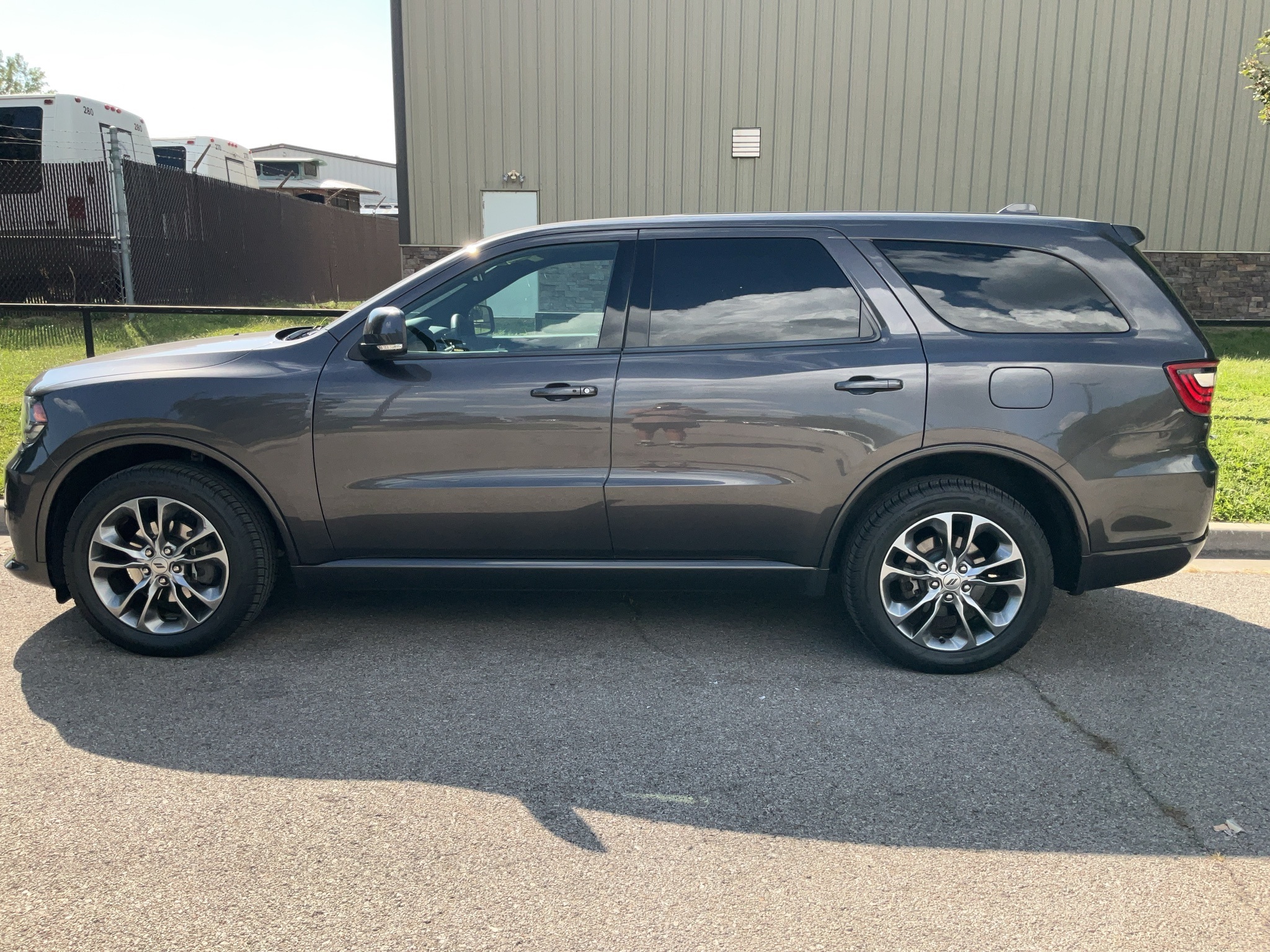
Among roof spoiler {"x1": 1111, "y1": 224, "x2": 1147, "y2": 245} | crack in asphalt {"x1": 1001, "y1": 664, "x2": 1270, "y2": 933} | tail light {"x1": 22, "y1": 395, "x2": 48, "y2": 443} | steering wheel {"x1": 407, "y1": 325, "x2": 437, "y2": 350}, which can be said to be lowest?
crack in asphalt {"x1": 1001, "y1": 664, "x2": 1270, "y2": 933}

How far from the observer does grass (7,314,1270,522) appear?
7.04 meters

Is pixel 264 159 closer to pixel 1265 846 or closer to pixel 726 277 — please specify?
pixel 726 277

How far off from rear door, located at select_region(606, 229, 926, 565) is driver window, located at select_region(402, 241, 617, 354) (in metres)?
0.19

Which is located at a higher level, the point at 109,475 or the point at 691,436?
the point at 691,436

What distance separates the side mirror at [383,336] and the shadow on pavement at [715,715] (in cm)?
125

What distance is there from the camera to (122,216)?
13969 millimetres

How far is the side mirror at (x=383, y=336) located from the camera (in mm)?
4137

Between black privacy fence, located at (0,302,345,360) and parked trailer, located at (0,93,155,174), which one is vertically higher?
parked trailer, located at (0,93,155,174)

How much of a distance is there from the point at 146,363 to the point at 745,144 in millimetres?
14118


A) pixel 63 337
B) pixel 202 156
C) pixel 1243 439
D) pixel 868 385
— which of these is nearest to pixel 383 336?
A: pixel 868 385

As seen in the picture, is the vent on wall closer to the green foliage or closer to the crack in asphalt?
the green foliage

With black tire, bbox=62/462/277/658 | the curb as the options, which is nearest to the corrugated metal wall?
the curb

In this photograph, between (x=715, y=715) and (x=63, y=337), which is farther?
(x=63, y=337)

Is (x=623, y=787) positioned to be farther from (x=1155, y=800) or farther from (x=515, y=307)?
(x=515, y=307)
